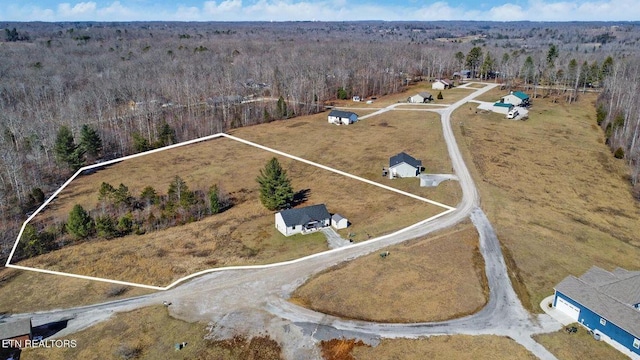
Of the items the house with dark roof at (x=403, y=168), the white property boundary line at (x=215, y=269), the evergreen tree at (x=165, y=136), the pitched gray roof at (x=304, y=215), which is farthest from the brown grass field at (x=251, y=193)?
the evergreen tree at (x=165, y=136)

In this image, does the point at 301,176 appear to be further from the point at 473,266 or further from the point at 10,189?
the point at 10,189

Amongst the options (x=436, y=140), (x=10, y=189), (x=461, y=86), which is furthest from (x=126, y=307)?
(x=461, y=86)

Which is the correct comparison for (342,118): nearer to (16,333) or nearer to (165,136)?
(165,136)

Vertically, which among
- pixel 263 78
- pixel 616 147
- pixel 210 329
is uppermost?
pixel 263 78

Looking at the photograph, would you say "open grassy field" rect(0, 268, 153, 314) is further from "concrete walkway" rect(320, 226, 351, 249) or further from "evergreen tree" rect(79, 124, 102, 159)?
"evergreen tree" rect(79, 124, 102, 159)

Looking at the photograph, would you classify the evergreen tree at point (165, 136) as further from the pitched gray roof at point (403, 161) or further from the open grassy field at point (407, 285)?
the open grassy field at point (407, 285)

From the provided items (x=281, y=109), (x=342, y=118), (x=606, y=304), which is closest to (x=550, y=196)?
(x=606, y=304)
